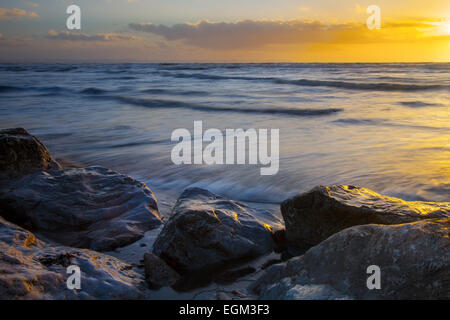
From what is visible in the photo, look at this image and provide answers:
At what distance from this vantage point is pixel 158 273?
228 cm

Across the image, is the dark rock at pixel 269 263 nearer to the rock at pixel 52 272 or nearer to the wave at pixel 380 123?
the rock at pixel 52 272

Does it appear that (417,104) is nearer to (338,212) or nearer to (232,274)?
(338,212)

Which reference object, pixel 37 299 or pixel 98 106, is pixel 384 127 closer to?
pixel 37 299

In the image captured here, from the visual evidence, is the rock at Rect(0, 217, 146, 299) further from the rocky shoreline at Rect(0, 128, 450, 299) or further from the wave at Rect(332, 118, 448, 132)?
the wave at Rect(332, 118, 448, 132)

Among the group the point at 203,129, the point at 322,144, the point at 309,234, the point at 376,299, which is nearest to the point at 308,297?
the point at 376,299

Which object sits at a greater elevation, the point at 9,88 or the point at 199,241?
the point at 9,88

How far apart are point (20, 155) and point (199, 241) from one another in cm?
221

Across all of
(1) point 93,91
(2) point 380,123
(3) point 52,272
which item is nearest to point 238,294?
(3) point 52,272

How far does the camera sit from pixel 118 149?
21.2ft

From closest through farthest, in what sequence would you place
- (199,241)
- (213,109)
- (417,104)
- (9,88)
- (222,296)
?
(222,296)
(199,241)
(417,104)
(213,109)
(9,88)

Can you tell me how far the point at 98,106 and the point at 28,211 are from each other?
10953 mm

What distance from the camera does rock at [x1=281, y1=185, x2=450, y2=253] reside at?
239 cm

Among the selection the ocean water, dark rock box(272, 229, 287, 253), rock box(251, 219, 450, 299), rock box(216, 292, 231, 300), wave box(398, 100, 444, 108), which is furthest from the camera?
wave box(398, 100, 444, 108)

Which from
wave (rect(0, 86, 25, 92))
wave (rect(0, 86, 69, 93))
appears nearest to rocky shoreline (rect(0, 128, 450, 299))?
Result: wave (rect(0, 86, 69, 93))
